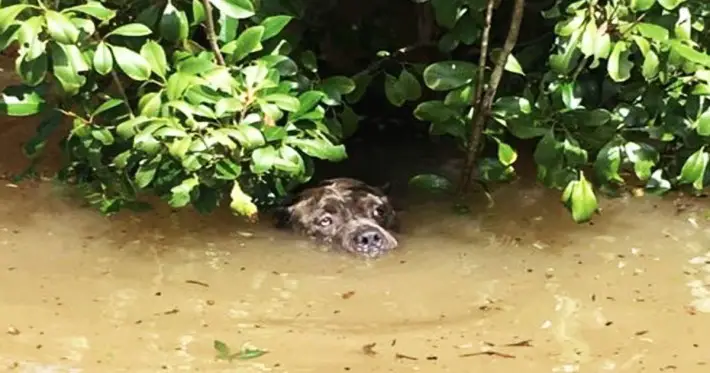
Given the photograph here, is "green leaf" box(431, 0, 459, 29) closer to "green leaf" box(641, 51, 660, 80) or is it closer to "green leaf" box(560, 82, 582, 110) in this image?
"green leaf" box(560, 82, 582, 110)

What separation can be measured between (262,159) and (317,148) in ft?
1.18

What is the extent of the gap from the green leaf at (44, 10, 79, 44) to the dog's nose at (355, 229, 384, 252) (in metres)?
1.67

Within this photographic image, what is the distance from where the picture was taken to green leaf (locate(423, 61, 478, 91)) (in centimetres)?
529

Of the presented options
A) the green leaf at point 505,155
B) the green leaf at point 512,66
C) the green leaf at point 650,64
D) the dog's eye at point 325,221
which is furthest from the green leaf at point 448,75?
the dog's eye at point 325,221

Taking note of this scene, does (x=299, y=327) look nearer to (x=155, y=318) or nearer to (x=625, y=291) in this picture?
(x=155, y=318)

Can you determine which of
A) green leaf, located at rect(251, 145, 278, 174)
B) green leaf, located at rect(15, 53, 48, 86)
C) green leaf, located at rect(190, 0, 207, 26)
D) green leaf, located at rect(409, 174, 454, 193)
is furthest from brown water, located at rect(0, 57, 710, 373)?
green leaf, located at rect(190, 0, 207, 26)

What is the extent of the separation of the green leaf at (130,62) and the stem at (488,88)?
1557 mm

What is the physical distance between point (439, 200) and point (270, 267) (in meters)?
1.20

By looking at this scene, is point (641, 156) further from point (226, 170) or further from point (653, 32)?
point (226, 170)

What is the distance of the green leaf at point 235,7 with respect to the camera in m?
4.73

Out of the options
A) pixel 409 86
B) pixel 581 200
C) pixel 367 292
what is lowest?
pixel 367 292

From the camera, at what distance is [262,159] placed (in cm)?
485

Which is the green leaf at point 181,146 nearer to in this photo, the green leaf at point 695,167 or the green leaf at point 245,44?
the green leaf at point 245,44

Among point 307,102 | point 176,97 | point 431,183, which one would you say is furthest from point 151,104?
point 431,183
